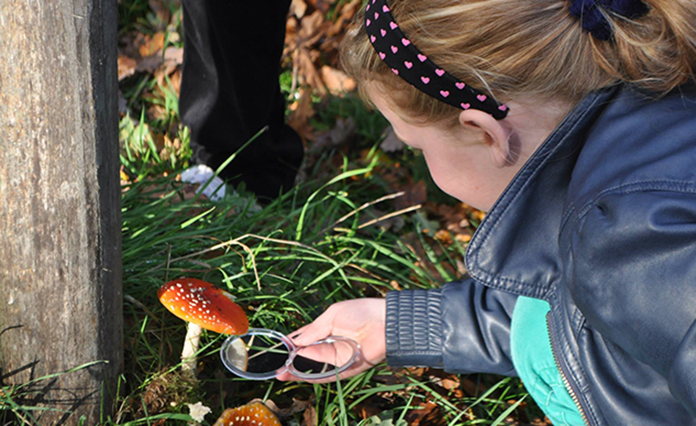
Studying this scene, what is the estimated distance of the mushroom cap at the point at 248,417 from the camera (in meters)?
1.52

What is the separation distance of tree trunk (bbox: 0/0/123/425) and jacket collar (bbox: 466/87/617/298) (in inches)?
32.4

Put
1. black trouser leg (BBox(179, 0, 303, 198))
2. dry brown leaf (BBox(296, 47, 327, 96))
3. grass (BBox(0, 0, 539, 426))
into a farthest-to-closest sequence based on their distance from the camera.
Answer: dry brown leaf (BBox(296, 47, 327, 96)), black trouser leg (BBox(179, 0, 303, 198)), grass (BBox(0, 0, 539, 426))

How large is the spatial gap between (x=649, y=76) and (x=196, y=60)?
5.95ft

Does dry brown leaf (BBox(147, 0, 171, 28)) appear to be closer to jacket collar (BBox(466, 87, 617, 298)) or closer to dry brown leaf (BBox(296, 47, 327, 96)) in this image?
dry brown leaf (BBox(296, 47, 327, 96))

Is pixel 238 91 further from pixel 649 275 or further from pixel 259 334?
pixel 649 275

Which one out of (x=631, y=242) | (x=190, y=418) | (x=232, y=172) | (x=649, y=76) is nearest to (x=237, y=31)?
(x=232, y=172)

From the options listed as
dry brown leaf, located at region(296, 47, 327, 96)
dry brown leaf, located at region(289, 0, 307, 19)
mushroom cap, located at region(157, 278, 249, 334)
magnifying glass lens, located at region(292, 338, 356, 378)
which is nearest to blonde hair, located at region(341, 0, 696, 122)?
mushroom cap, located at region(157, 278, 249, 334)

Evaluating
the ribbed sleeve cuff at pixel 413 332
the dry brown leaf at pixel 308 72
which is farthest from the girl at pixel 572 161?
the dry brown leaf at pixel 308 72

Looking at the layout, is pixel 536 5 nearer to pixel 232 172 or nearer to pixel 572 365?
pixel 572 365

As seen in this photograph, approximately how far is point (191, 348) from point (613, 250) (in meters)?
1.11

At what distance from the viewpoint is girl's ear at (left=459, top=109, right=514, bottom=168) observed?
1.34 meters

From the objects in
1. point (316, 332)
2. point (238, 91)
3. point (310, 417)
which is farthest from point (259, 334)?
point (238, 91)

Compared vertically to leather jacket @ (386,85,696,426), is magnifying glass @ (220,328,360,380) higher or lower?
lower

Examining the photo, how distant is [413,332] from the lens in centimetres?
178
